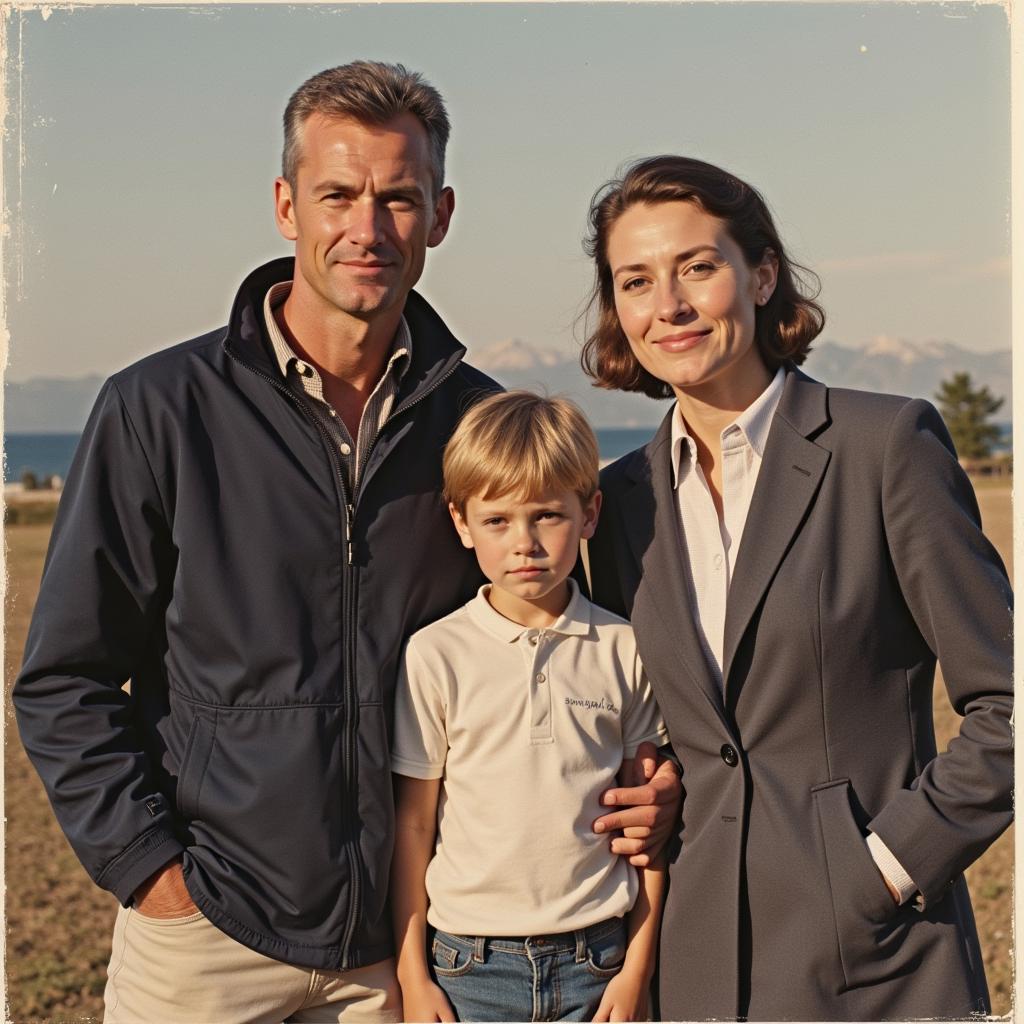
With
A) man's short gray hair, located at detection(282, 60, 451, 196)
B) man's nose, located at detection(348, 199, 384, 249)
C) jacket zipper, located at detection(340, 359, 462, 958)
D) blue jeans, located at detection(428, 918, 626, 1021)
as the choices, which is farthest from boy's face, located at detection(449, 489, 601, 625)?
man's short gray hair, located at detection(282, 60, 451, 196)

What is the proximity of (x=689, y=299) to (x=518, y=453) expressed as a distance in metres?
0.58

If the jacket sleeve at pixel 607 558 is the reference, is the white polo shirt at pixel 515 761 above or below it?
below

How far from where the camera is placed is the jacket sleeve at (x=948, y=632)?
295 centimetres

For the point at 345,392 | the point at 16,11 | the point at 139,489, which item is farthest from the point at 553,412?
the point at 16,11

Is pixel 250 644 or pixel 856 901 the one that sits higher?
pixel 250 644

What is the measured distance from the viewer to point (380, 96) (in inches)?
129

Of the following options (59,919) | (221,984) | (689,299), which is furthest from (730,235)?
(59,919)

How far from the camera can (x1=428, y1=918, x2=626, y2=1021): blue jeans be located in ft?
10.0

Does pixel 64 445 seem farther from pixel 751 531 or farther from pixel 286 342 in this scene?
pixel 751 531

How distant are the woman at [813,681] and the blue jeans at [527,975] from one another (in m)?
0.21

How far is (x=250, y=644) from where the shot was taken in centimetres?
308

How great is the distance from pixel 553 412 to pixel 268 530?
0.80 meters

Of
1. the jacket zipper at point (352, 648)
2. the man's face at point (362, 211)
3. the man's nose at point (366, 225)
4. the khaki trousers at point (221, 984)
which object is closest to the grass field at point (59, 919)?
the khaki trousers at point (221, 984)

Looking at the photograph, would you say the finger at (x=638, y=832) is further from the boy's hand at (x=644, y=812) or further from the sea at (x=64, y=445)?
the sea at (x=64, y=445)
